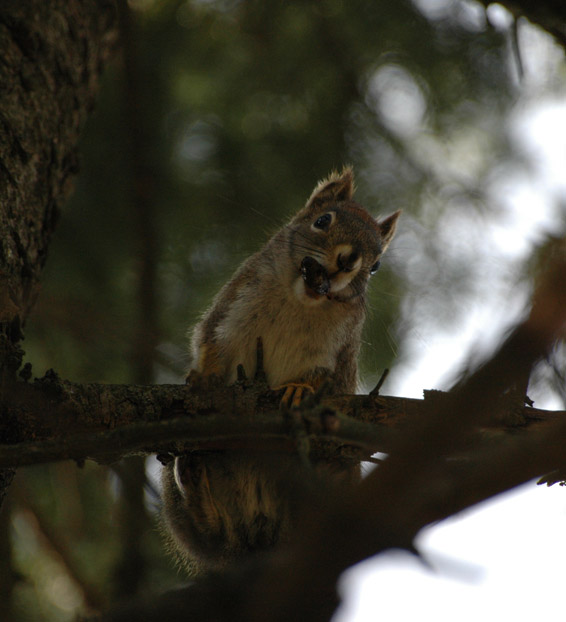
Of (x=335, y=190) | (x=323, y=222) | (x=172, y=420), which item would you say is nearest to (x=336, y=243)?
(x=323, y=222)

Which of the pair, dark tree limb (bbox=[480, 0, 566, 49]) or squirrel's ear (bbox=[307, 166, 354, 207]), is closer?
dark tree limb (bbox=[480, 0, 566, 49])

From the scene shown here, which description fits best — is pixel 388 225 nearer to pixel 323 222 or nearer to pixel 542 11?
pixel 323 222

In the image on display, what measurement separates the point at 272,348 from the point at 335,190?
32.4 inches

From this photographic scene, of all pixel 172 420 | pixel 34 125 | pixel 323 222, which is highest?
pixel 34 125

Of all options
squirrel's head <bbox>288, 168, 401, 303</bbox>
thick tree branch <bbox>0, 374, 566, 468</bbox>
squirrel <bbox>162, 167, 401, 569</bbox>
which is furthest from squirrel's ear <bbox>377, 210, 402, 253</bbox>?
thick tree branch <bbox>0, 374, 566, 468</bbox>

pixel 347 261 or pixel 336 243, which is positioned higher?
pixel 336 243

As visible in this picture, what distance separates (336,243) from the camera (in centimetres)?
235

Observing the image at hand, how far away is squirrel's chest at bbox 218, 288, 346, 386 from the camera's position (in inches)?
89.7

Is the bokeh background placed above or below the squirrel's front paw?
above

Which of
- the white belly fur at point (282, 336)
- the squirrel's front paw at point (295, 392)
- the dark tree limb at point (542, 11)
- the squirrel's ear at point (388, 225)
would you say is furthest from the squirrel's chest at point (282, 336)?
the dark tree limb at point (542, 11)

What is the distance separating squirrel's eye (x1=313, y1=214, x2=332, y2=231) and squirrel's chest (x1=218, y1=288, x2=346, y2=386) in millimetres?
285

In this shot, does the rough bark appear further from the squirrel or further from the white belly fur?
the white belly fur

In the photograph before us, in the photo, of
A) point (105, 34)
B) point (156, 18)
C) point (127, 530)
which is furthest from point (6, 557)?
point (156, 18)

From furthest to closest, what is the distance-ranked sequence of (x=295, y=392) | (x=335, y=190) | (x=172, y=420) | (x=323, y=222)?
(x=335, y=190), (x=323, y=222), (x=295, y=392), (x=172, y=420)
